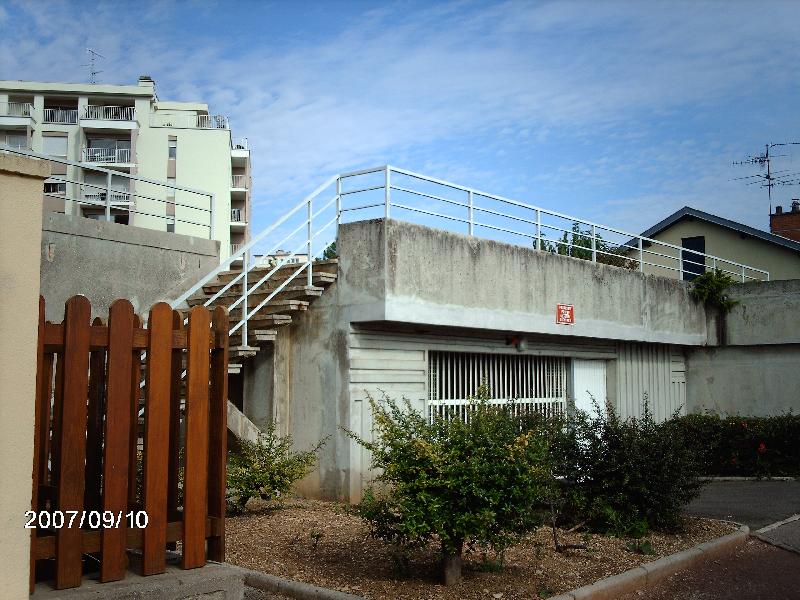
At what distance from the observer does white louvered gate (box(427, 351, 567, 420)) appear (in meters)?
13.4

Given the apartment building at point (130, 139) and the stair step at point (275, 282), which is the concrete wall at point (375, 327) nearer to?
the stair step at point (275, 282)

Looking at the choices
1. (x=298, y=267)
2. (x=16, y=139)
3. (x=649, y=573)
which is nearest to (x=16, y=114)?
(x=16, y=139)

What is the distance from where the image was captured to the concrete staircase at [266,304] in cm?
1117

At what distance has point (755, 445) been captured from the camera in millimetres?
15984

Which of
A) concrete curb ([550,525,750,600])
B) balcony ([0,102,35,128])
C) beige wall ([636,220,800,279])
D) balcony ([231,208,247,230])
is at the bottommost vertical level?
concrete curb ([550,525,750,600])

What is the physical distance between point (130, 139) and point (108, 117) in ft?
9.60

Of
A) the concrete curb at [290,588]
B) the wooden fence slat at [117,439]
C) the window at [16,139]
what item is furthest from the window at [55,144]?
the wooden fence slat at [117,439]

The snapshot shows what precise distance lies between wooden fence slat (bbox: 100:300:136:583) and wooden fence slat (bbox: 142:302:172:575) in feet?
0.49

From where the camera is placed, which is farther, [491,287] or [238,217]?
[238,217]

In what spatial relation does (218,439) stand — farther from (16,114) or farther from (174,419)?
(16,114)

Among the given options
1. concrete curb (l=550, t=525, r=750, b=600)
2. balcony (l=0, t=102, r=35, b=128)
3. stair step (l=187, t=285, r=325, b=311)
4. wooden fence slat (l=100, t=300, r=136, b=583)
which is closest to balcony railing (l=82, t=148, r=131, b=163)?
balcony (l=0, t=102, r=35, b=128)

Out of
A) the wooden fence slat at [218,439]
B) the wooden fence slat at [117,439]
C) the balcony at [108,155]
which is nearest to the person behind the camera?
the wooden fence slat at [117,439]

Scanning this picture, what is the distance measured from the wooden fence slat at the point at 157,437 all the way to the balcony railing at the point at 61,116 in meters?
57.4

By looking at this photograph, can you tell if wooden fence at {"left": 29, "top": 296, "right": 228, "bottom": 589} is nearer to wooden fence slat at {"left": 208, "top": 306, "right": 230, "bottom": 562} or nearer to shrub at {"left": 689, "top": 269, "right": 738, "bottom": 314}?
wooden fence slat at {"left": 208, "top": 306, "right": 230, "bottom": 562}
